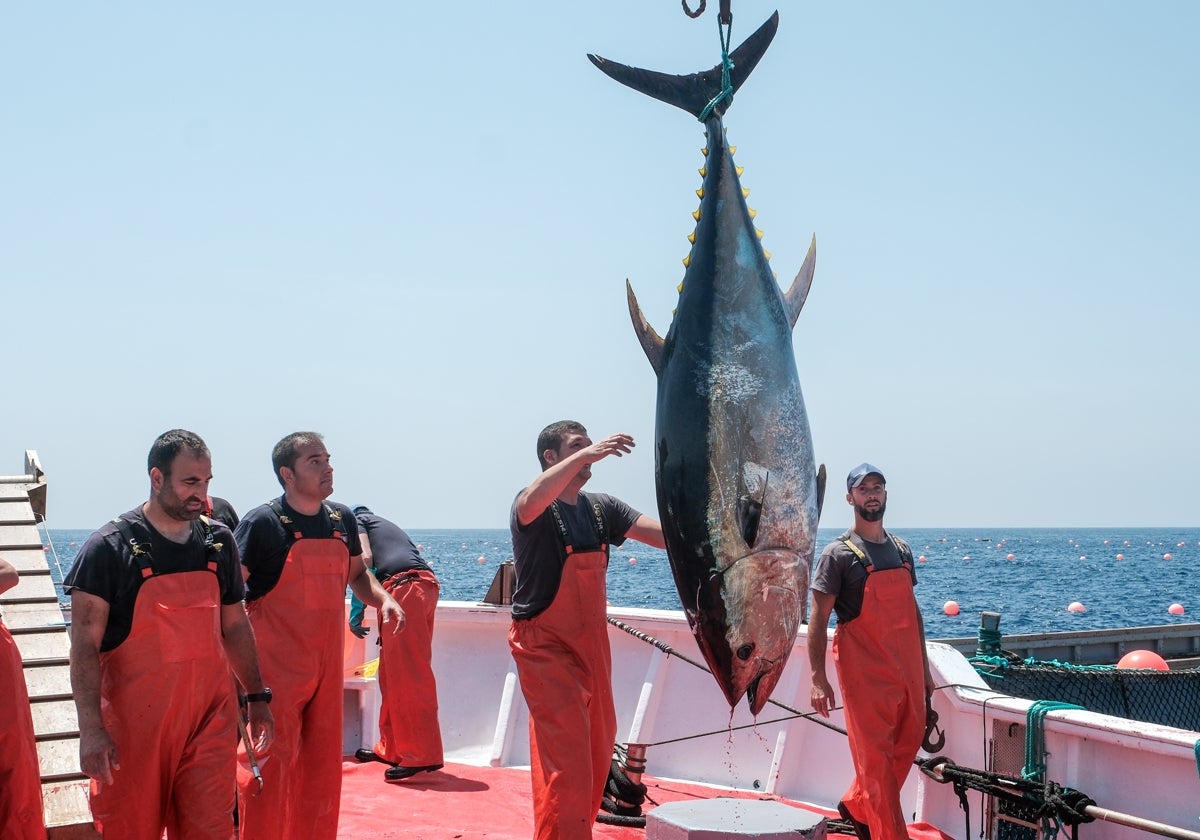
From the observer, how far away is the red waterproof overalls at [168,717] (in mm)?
3658

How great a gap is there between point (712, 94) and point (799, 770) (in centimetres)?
407

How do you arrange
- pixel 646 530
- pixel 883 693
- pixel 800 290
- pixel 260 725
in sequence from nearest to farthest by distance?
pixel 800 290 < pixel 260 725 < pixel 646 530 < pixel 883 693

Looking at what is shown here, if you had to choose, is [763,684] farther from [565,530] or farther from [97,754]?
[97,754]

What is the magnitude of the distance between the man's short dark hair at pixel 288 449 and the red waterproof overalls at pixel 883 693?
222 cm

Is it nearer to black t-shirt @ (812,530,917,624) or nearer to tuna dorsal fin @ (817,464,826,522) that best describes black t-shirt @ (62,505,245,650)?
tuna dorsal fin @ (817,464,826,522)

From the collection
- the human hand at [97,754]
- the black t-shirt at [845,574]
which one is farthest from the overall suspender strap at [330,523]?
the black t-shirt at [845,574]

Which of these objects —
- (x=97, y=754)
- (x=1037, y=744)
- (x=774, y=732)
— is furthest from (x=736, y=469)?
(x=774, y=732)

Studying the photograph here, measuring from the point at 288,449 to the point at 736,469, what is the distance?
91.3 inches

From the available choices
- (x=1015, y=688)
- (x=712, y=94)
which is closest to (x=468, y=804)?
(x=1015, y=688)

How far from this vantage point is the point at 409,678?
6.36 meters

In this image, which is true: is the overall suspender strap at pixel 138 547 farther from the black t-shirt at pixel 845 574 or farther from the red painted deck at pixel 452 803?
the black t-shirt at pixel 845 574

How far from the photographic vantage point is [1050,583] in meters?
56.8

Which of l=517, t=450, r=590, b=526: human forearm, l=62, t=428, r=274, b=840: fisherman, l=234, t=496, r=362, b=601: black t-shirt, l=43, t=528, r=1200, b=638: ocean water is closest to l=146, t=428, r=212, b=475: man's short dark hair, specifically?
l=62, t=428, r=274, b=840: fisherman

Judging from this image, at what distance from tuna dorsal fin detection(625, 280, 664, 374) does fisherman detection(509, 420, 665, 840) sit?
1027 mm
